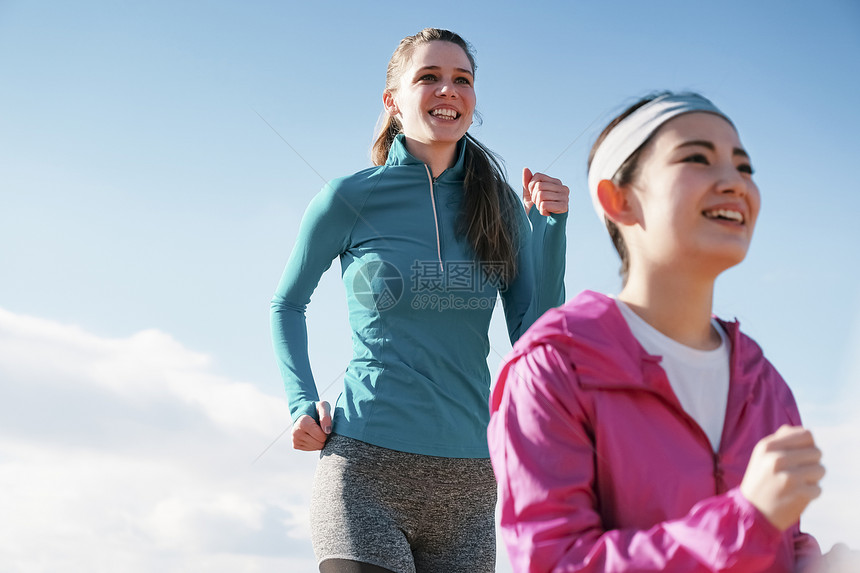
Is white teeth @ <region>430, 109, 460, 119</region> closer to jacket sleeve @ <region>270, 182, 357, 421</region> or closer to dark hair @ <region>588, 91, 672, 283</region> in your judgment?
jacket sleeve @ <region>270, 182, 357, 421</region>

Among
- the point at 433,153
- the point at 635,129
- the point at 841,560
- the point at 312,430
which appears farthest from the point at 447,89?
the point at 841,560

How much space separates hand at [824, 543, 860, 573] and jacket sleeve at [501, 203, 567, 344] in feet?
4.55

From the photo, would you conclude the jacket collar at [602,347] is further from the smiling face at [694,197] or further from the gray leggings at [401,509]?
the gray leggings at [401,509]

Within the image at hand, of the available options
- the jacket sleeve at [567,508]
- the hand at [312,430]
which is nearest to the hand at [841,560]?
the jacket sleeve at [567,508]

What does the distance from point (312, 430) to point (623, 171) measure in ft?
4.45

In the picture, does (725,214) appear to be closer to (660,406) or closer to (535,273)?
(660,406)

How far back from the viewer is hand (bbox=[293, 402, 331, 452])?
8.47 feet

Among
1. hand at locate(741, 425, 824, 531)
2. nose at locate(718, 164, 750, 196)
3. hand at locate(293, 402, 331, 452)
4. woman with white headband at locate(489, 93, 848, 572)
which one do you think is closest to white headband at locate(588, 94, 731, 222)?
woman with white headband at locate(489, 93, 848, 572)

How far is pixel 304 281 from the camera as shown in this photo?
284 cm

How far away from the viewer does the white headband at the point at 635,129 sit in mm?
1521

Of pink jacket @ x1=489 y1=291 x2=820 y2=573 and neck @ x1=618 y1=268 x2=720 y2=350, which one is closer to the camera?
pink jacket @ x1=489 y1=291 x2=820 y2=573

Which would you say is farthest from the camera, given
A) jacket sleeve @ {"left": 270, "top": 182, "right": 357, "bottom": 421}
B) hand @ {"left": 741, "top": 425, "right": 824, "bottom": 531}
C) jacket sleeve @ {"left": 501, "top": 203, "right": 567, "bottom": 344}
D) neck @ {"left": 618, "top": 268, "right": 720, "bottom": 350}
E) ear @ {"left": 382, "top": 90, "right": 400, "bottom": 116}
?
ear @ {"left": 382, "top": 90, "right": 400, "bottom": 116}

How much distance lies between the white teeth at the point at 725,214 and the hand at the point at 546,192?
1174 mm

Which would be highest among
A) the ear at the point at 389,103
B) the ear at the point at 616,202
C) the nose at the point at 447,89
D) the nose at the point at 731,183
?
the ear at the point at 389,103
